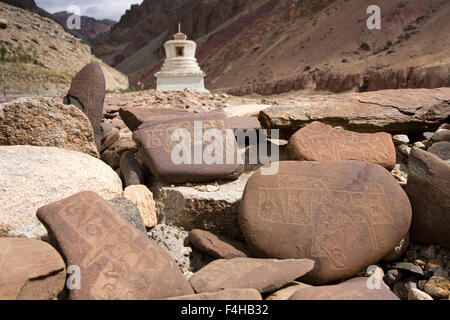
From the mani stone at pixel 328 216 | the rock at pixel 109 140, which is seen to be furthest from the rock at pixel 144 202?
the rock at pixel 109 140

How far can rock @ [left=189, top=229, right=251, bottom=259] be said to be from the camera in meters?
2.32

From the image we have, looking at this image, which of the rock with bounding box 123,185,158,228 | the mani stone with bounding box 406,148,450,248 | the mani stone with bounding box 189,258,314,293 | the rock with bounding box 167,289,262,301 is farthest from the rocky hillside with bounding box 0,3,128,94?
the mani stone with bounding box 406,148,450,248

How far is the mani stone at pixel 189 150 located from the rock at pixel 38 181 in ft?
1.29

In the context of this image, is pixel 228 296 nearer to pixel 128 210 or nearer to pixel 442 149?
pixel 128 210

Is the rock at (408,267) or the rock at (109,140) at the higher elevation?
the rock at (109,140)

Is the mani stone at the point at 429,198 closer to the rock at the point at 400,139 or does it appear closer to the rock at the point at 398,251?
the rock at the point at 398,251

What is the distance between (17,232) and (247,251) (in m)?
1.43

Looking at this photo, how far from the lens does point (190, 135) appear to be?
2.99 m

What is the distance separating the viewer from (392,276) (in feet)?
7.64

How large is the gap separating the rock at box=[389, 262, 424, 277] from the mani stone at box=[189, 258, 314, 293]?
749 mm

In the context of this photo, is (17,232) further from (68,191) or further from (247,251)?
(247,251)

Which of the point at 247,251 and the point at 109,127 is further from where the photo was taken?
the point at 109,127

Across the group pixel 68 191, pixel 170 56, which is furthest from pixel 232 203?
pixel 170 56

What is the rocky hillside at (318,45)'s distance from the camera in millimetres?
14766
